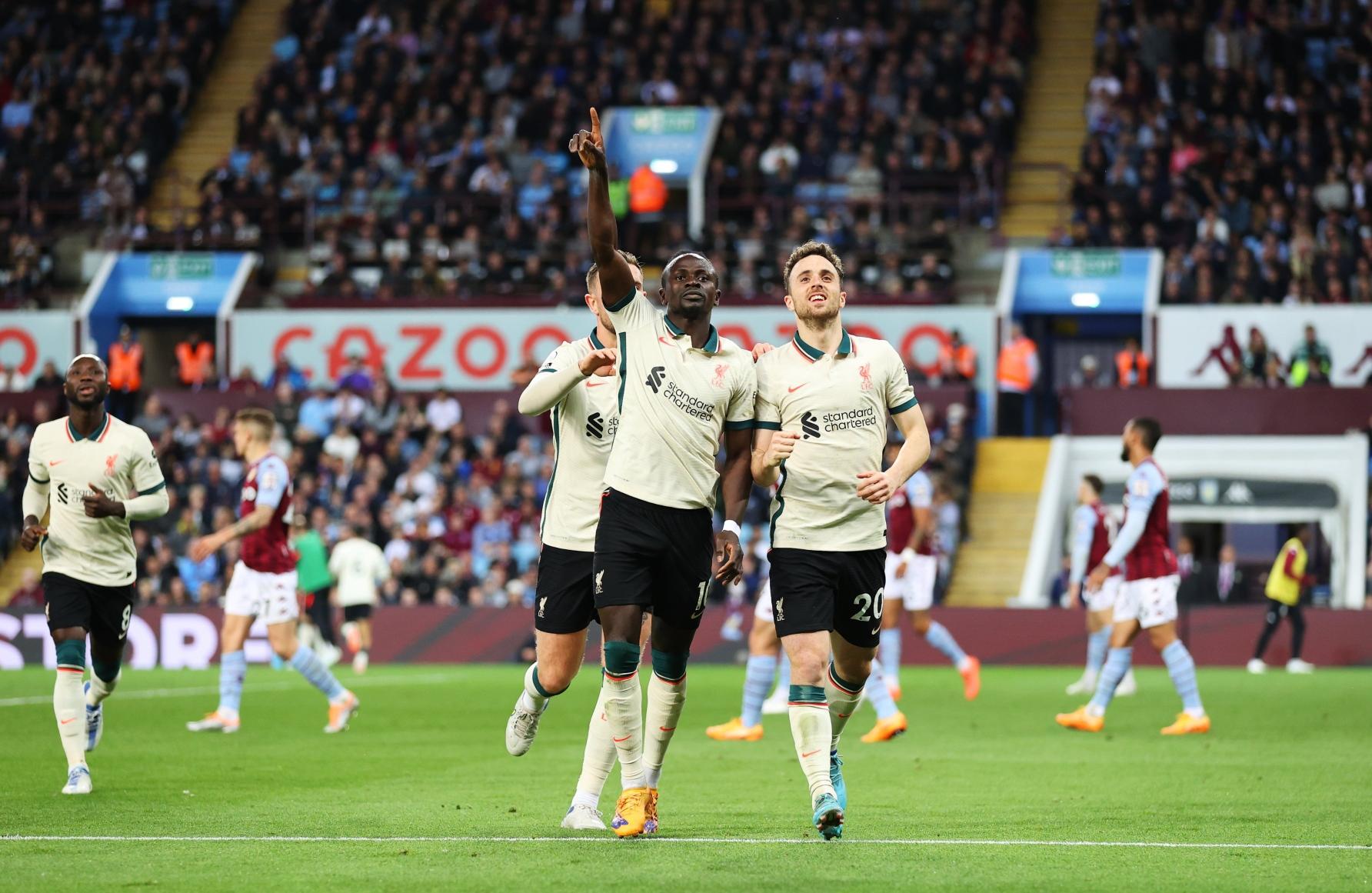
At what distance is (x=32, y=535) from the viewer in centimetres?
1073

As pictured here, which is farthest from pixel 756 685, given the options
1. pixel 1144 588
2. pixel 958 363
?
pixel 958 363

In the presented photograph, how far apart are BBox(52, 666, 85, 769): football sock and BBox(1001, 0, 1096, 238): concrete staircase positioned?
2549 centimetres

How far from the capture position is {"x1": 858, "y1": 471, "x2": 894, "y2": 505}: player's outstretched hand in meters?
8.51

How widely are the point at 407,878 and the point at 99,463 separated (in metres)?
4.60

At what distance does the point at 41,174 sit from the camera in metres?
38.8

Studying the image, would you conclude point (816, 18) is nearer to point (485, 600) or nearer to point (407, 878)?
point (485, 600)

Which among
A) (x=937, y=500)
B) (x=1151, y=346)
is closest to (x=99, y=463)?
(x=937, y=500)

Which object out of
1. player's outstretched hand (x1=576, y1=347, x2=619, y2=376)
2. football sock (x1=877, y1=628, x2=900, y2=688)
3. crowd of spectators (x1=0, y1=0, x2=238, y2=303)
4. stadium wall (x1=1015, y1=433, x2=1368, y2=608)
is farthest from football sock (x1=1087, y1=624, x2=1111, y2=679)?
crowd of spectators (x1=0, y1=0, x2=238, y2=303)

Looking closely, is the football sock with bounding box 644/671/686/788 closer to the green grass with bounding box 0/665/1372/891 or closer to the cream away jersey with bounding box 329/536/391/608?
the green grass with bounding box 0/665/1372/891

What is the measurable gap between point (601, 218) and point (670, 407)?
2.91ft

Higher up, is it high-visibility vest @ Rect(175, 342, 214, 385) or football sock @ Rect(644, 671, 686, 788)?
football sock @ Rect(644, 671, 686, 788)

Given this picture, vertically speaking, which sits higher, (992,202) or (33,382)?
(992,202)

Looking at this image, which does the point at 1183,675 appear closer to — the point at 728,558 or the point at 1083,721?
the point at 1083,721

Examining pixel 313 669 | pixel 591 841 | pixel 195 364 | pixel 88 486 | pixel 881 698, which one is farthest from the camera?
pixel 195 364
